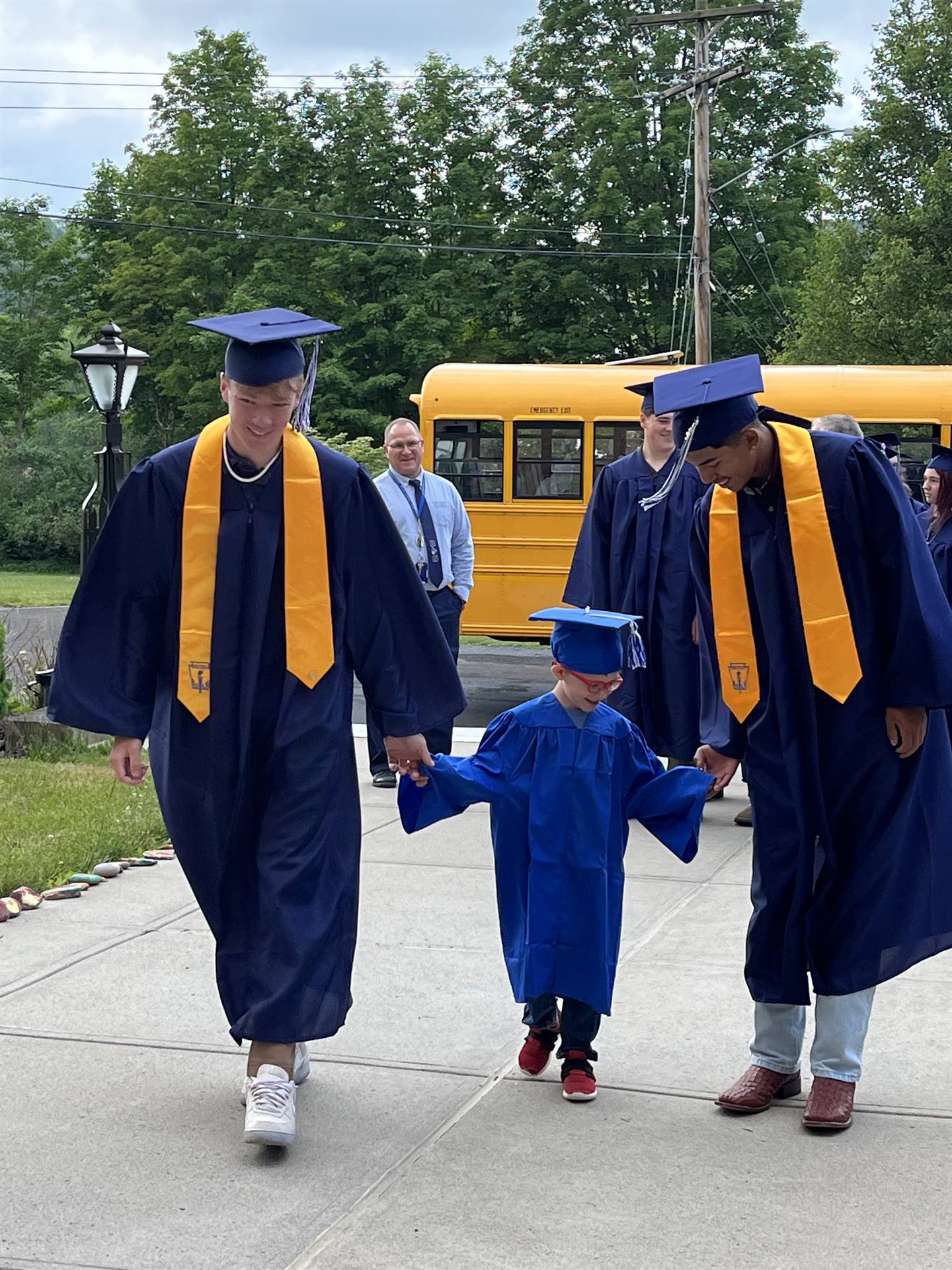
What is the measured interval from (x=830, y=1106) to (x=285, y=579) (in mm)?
1832

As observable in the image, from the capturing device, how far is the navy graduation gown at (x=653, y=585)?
7.88 metres

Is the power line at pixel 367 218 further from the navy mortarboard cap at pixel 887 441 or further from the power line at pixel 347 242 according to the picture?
the navy mortarboard cap at pixel 887 441

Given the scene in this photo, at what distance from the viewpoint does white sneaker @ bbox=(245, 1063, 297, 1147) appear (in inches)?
145

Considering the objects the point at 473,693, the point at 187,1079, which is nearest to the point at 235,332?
the point at 187,1079

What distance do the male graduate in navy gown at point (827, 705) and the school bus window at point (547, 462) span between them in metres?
10.9

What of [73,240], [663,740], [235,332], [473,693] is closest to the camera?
[235,332]

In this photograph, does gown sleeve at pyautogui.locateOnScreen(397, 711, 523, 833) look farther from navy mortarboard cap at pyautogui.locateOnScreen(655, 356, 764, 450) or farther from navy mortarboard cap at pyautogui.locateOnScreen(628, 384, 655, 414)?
navy mortarboard cap at pyautogui.locateOnScreen(628, 384, 655, 414)

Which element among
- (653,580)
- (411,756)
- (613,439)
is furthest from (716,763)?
(613,439)

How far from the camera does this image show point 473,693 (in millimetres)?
14172

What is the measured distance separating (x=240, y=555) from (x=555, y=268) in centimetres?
3474

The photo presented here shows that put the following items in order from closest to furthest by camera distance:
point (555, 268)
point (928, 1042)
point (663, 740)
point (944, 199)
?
point (928, 1042) → point (663, 740) → point (944, 199) → point (555, 268)

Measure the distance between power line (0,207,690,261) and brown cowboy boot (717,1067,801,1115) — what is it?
32.4 meters

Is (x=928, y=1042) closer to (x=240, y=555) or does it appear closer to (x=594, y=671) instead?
(x=594, y=671)

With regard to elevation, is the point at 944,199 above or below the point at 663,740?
above
